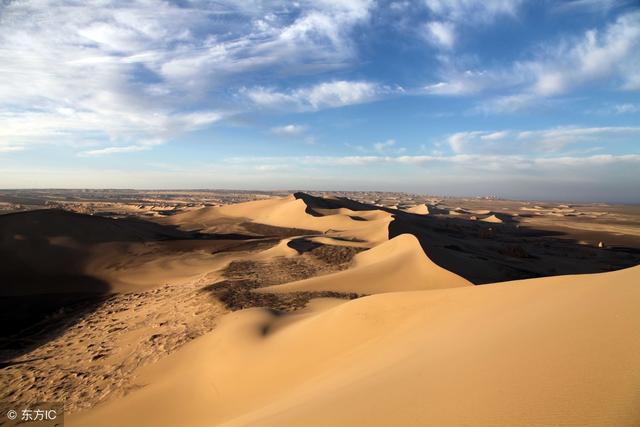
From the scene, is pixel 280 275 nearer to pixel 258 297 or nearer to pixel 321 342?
pixel 258 297

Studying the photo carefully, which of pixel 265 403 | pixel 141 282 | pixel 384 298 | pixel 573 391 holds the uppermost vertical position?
pixel 573 391

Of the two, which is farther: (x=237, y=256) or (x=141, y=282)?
(x=237, y=256)

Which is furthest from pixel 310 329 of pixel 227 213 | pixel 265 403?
pixel 227 213

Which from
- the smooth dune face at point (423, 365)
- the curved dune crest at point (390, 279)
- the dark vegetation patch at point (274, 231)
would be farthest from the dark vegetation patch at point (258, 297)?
the dark vegetation patch at point (274, 231)

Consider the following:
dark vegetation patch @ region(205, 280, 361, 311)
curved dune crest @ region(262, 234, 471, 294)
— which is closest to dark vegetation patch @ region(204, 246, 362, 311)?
→ dark vegetation patch @ region(205, 280, 361, 311)

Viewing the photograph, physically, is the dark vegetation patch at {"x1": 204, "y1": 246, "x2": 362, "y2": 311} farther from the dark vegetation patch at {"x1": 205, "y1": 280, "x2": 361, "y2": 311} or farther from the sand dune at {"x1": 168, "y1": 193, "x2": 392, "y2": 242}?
the sand dune at {"x1": 168, "y1": 193, "x2": 392, "y2": 242}

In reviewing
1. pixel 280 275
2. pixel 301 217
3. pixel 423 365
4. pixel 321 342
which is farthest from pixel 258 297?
pixel 301 217

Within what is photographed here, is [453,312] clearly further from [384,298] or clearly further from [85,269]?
[85,269]
